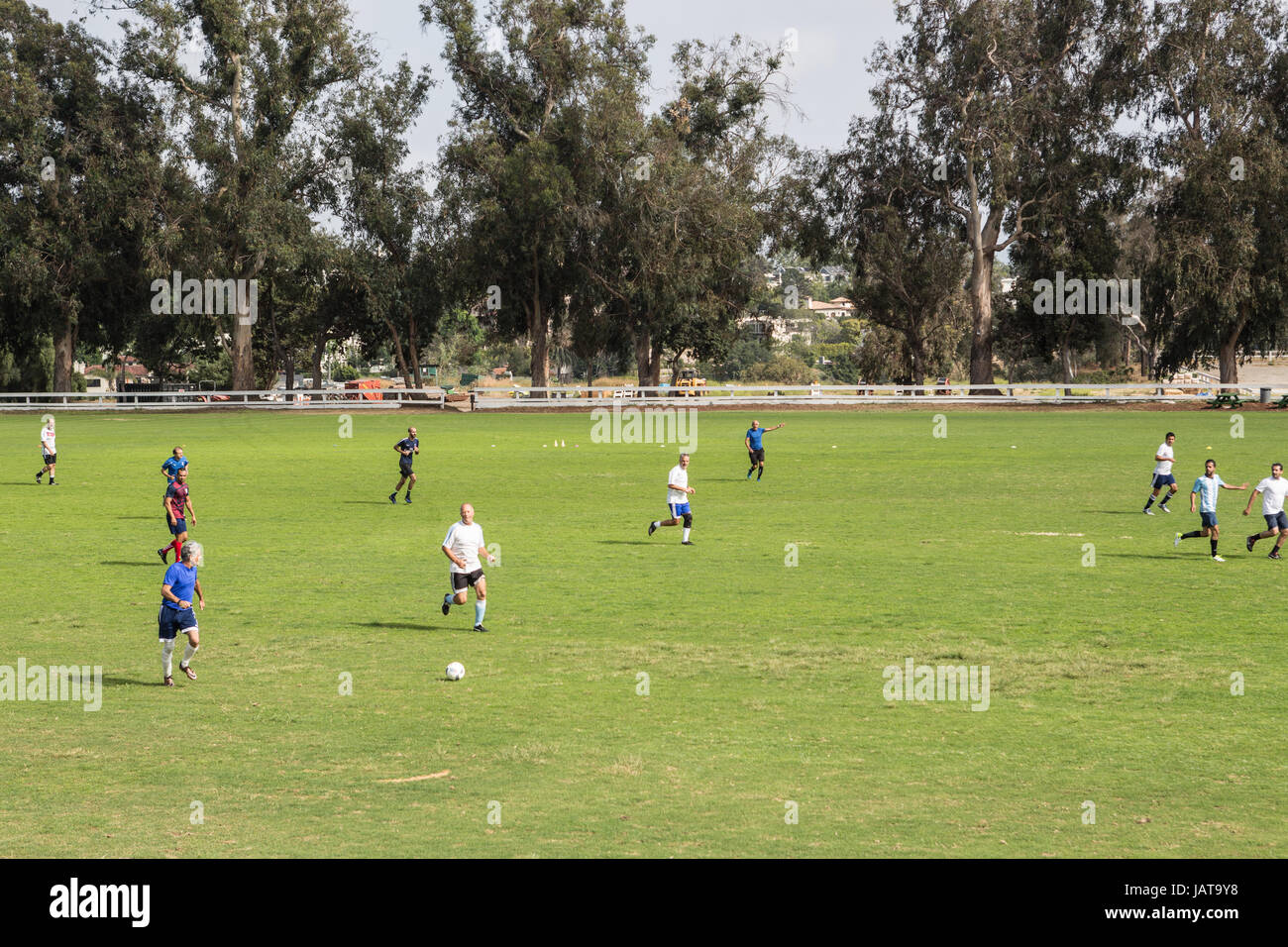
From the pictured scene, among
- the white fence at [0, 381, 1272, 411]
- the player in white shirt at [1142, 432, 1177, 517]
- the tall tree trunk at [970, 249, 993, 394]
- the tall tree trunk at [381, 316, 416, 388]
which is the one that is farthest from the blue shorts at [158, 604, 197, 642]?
the tall tree trunk at [381, 316, 416, 388]

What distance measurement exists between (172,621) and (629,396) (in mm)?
64748

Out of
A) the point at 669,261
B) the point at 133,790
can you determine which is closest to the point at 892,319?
the point at 669,261

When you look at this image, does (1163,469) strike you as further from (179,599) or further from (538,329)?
(538,329)

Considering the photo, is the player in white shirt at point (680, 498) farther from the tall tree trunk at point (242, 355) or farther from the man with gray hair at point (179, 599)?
the tall tree trunk at point (242, 355)

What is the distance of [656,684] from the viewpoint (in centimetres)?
1570

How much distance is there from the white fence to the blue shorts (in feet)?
202

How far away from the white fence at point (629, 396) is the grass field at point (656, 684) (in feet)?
146

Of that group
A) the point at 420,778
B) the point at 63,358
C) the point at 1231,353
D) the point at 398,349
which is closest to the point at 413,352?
the point at 398,349

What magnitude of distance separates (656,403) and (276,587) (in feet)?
182

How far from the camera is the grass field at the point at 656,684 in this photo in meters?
11.1

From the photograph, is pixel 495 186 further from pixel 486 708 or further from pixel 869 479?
pixel 486 708

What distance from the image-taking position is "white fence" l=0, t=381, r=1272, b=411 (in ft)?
255

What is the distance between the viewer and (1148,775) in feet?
40.2

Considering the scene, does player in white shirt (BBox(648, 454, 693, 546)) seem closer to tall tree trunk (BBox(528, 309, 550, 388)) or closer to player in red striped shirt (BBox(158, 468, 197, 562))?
player in red striped shirt (BBox(158, 468, 197, 562))
